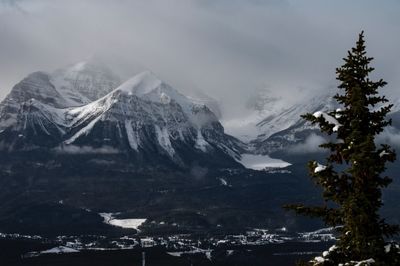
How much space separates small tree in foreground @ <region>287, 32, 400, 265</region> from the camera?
3519 cm

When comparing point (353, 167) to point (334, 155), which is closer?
point (353, 167)

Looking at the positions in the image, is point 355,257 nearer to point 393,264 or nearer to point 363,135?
point 393,264

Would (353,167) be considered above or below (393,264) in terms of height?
above

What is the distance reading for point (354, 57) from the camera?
126 feet

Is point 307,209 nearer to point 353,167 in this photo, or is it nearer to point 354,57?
point 353,167

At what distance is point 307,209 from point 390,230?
415cm

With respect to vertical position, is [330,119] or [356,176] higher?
[330,119]

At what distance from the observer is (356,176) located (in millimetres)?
35562

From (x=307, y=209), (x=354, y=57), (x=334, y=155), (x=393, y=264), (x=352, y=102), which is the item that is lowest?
(x=393, y=264)

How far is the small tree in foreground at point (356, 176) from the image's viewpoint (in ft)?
115

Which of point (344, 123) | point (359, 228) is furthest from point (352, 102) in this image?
point (359, 228)

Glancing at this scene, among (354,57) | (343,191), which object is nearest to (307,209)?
(343,191)

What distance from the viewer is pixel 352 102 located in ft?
122

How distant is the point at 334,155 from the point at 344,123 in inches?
68.8
